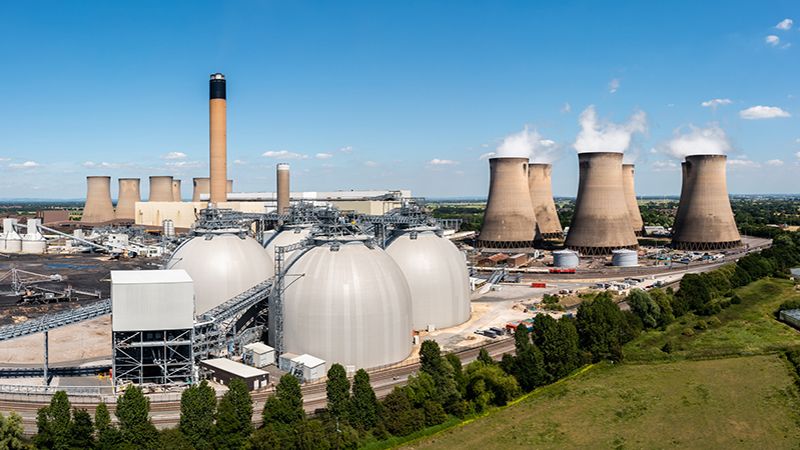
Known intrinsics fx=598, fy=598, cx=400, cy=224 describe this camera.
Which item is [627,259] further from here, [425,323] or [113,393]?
[113,393]

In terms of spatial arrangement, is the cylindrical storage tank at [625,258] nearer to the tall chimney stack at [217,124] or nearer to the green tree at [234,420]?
the tall chimney stack at [217,124]

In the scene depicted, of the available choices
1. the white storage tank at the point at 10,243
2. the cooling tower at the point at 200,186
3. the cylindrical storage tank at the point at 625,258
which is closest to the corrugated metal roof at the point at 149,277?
the cylindrical storage tank at the point at 625,258

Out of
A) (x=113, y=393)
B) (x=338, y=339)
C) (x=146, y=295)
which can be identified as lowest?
(x=113, y=393)

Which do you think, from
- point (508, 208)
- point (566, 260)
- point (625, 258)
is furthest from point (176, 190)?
point (625, 258)

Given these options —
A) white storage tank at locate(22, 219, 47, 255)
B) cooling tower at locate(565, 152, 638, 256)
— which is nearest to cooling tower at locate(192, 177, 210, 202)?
white storage tank at locate(22, 219, 47, 255)

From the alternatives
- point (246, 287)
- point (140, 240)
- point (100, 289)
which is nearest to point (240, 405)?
point (246, 287)

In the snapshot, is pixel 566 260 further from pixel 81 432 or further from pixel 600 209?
pixel 81 432
